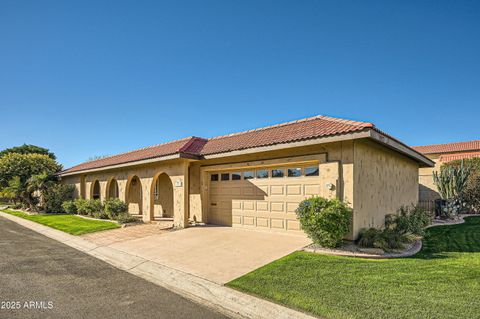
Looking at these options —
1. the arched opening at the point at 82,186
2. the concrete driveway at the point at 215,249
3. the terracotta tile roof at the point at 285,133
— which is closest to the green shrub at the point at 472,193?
the terracotta tile roof at the point at 285,133

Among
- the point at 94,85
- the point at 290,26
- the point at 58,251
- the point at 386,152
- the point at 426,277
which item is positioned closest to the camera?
the point at 426,277

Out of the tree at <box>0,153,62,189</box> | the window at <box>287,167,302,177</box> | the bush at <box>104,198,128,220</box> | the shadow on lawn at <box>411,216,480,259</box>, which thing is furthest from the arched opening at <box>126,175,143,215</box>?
the shadow on lawn at <box>411,216,480,259</box>

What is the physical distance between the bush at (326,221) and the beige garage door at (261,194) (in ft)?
4.55

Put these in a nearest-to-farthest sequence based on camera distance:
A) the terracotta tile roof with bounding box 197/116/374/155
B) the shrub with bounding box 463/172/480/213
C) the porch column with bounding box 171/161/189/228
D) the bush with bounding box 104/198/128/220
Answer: the terracotta tile roof with bounding box 197/116/374/155, the porch column with bounding box 171/161/189/228, the bush with bounding box 104/198/128/220, the shrub with bounding box 463/172/480/213

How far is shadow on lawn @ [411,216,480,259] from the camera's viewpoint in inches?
299

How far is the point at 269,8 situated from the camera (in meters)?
11.0

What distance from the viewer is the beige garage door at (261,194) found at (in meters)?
9.82

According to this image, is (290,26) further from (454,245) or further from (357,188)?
(454,245)

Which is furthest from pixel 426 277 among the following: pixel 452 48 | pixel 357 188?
pixel 452 48

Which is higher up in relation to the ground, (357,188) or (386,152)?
(386,152)

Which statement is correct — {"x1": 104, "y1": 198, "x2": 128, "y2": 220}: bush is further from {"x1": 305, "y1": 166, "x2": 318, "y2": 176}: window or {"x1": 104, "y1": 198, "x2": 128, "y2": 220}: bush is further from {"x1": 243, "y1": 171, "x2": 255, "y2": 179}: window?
{"x1": 305, "y1": 166, "x2": 318, "y2": 176}: window

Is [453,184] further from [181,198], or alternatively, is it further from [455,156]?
[181,198]

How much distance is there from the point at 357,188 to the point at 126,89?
13619 mm

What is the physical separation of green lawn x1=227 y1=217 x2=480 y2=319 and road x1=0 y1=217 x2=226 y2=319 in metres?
1.44
